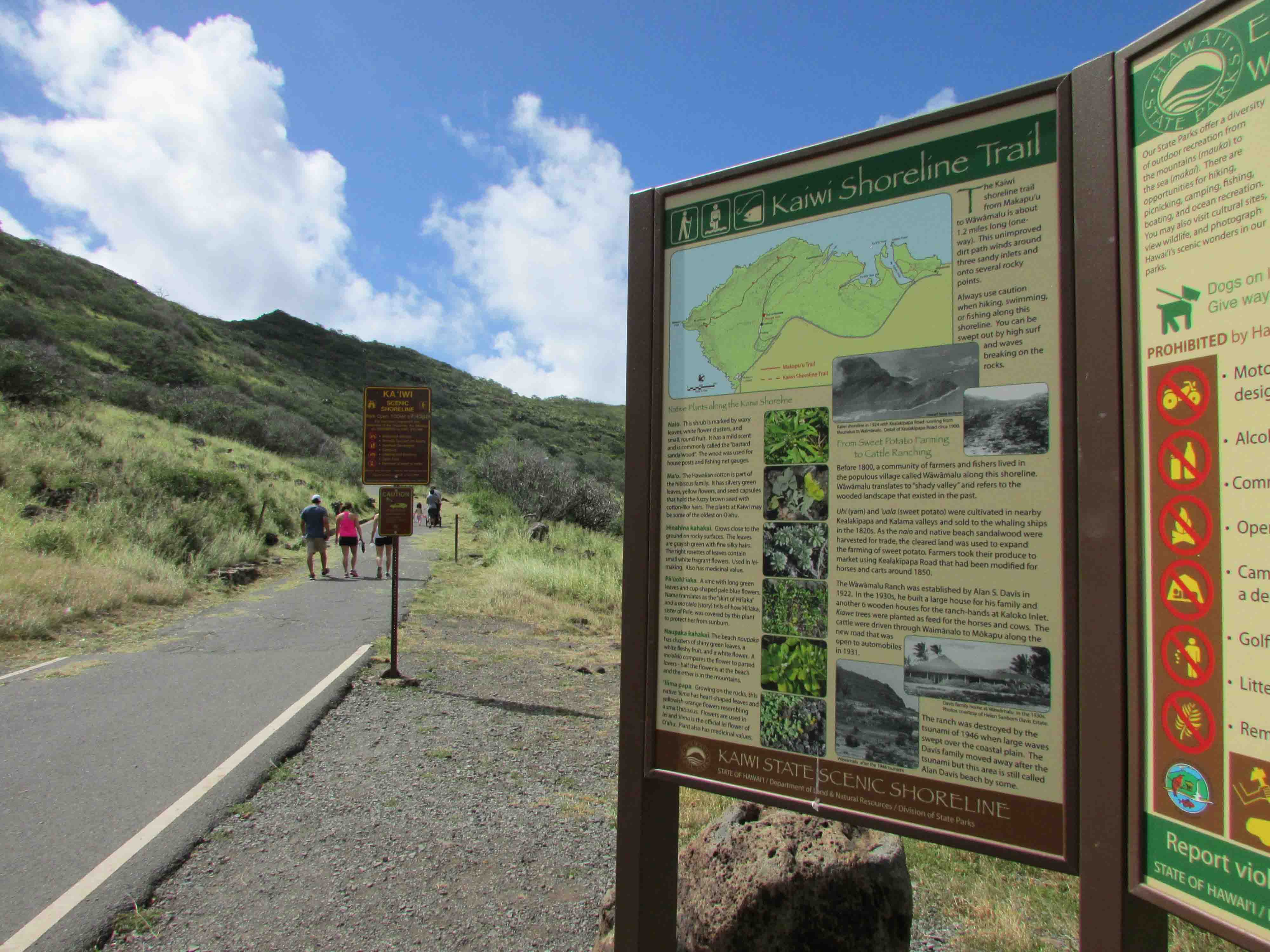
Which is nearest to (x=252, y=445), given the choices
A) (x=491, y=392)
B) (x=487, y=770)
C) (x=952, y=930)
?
(x=487, y=770)

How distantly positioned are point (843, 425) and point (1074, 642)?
2.44 feet

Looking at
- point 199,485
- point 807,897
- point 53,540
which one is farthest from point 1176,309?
point 199,485

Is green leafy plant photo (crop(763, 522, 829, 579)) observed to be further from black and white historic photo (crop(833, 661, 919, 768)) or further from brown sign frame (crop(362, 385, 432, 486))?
brown sign frame (crop(362, 385, 432, 486))

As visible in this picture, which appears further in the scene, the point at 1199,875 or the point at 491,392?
the point at 491,392

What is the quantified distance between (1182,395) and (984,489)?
450 mm

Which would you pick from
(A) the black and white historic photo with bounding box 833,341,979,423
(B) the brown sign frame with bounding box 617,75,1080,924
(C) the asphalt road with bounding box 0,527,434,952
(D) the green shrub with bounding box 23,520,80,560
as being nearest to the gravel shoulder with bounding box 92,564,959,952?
(C) the asphalt road with bounding box 0,527,434,952

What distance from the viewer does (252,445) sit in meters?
34.5

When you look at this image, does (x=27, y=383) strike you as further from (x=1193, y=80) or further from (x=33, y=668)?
(x=1193, y=80)

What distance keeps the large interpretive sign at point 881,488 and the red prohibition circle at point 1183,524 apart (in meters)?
0.20

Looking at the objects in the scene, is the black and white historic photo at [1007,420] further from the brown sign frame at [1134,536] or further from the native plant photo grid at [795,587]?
the native plant photo grid at [795,587]

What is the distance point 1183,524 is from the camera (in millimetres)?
1609

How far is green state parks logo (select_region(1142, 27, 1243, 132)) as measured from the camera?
1595 millimetres

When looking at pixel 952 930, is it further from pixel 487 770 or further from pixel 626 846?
pixel 487 770

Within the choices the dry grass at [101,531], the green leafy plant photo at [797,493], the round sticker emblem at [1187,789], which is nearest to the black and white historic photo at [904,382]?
the green leafy plant photo at [797,493]
